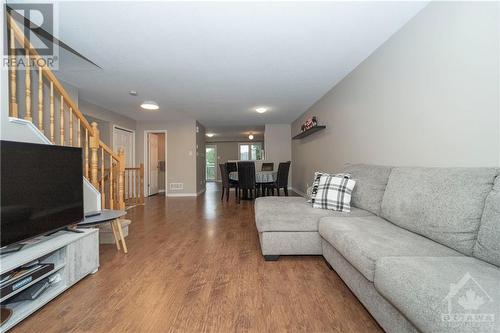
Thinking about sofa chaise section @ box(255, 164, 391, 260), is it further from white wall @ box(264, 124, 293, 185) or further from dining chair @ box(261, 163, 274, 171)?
white wall @ box(264, 124, 293, 185)

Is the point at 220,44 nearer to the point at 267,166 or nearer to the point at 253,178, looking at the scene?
the point at 253,178

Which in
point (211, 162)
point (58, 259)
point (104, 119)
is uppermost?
point (104, 119)

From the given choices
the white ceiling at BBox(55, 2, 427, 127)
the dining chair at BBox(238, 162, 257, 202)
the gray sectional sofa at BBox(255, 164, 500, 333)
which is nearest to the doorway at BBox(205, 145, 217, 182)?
the dining chair at BBox(238, 162, 257, 202)

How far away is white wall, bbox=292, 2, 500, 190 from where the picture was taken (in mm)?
1328

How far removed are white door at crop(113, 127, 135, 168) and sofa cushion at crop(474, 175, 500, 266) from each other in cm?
623

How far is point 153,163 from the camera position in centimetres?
672

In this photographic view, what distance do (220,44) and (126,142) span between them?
15.8ft

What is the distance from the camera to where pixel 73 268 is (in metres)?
1.59

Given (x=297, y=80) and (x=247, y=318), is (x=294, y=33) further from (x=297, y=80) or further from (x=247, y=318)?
(x=247, y=318)

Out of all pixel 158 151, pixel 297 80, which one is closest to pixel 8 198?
pixel 297 80

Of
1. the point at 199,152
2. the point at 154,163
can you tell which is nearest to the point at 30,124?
the point at 199,152

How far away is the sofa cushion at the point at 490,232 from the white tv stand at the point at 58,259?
244 centimetres

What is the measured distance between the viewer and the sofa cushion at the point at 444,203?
1.14 metres

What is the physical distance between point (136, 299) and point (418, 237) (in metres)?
1.94
